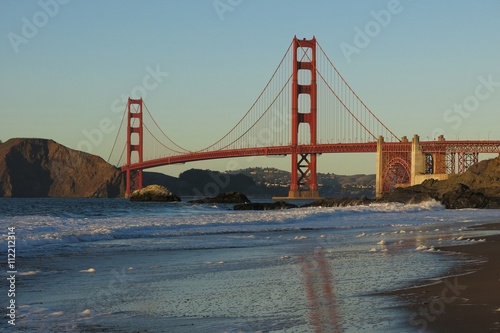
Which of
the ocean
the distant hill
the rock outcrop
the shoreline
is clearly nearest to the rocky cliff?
the distant hill

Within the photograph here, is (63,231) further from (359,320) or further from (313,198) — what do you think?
(313,198)

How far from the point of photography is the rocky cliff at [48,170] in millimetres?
134638

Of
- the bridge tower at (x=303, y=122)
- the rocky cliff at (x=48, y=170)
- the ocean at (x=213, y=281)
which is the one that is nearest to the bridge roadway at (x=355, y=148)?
the bridge tower at (x=303, y=122)

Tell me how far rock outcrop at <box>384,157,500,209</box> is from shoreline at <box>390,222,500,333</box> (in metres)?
34.7

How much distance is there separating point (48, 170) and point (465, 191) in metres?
112

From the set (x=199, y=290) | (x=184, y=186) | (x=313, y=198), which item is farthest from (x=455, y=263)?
(x=184, y=186)

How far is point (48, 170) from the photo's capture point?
146m

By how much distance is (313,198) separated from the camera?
241 feet

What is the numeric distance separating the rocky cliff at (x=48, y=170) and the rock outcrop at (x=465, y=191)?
265 ft

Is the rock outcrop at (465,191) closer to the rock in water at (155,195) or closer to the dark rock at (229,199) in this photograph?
the dark rock at (229,199)

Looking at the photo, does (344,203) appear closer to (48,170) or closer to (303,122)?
(303,122)

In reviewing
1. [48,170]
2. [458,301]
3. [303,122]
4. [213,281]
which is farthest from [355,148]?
[48,170]

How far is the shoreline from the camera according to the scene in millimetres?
6102

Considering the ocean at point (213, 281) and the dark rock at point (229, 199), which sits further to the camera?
the dark rock at point (229, 199)
